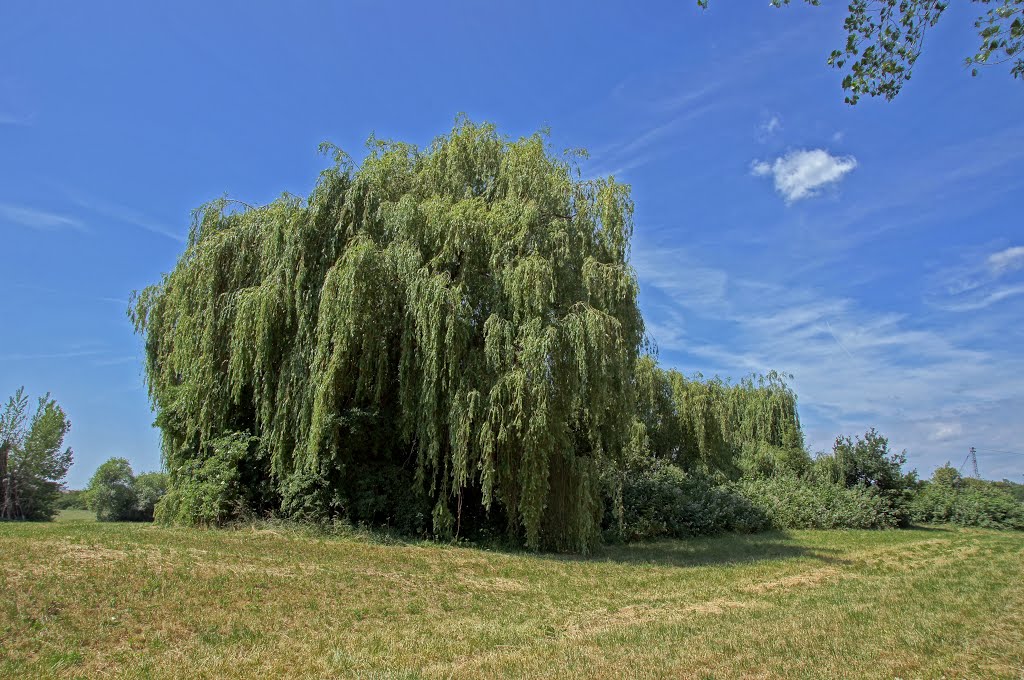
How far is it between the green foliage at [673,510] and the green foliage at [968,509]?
31.8 feet

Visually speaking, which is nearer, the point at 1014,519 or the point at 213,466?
the point at 213,466

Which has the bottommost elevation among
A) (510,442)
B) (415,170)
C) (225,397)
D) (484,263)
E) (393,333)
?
(510,442)

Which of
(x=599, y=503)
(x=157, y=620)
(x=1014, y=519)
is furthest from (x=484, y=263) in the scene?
(x=1014, y=519)

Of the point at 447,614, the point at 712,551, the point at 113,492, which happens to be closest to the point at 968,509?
the point at 712,551

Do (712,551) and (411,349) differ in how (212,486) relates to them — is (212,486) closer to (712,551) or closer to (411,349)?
(411,349)

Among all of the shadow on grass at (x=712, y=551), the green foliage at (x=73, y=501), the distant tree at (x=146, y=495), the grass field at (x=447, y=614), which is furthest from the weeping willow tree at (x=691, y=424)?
the green foliage at (x=73, y=501)

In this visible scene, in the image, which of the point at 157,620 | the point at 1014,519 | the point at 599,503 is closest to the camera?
the point at 157,620

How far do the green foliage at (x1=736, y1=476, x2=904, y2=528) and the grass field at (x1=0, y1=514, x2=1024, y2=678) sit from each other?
11.4 metres

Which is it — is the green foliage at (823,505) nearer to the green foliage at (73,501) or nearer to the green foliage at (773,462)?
the green foliage at (773,462)

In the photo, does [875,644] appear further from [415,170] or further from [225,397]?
[415,170]

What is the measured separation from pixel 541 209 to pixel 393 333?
4616mm

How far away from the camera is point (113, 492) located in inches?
984

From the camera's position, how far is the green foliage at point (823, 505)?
2411cm

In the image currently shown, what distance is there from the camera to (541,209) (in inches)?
590
